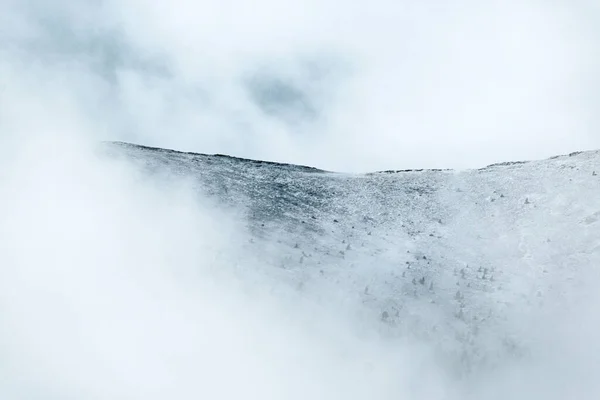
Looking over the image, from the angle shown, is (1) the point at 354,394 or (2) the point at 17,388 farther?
(1) the point at 354,394

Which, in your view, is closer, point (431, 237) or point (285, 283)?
point (285, 283)

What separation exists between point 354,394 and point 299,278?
7.47 metres

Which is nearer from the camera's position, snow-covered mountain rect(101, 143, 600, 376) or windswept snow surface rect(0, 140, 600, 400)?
windswept snow surface rect(0, 140, 600, 400)

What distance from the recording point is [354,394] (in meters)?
27.2

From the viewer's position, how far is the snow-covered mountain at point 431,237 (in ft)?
103

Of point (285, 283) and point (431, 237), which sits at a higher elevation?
point (431, 237)

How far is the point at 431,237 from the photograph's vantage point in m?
39.9

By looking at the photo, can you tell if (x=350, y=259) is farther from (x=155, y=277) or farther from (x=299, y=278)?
(x=155, y=277)

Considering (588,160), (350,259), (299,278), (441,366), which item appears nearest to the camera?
(441,366)

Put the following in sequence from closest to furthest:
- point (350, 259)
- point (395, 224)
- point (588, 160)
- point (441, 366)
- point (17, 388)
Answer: point (17, 388)
point (441, 366)
point (350, 259)
point (395, 224)
point (588, 160)

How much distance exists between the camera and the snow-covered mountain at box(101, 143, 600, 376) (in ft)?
103

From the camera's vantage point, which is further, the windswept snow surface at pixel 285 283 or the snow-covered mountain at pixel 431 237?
the snow-covered mountain at pixel 431 237

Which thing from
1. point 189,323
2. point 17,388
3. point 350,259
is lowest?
point 17,388

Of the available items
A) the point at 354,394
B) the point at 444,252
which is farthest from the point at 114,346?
the point at 444,252
